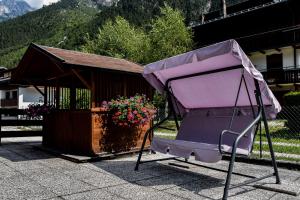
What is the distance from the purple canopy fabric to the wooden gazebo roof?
5.69 feet

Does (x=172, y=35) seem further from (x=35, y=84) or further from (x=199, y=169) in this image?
(x=199, y=169)

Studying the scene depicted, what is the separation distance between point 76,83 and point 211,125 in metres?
5.85

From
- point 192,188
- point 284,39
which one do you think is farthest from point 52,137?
point 284,39

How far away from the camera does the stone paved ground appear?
196 inches

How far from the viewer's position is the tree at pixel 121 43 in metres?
27.6

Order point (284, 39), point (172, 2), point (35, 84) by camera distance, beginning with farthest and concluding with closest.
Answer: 1. point (172, 2)
2. point (284, 39)
3. point (35, 84)

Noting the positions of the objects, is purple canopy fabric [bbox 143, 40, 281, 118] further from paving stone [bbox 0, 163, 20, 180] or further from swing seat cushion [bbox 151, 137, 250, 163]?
paving stone [bbox 0, 163, 20, 180]

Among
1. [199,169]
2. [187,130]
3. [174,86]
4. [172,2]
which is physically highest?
[172,2]

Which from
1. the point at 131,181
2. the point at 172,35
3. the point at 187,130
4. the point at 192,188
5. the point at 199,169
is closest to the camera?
the point at 192,188

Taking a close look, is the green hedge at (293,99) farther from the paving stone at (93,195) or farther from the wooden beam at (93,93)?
the paving stone at (93,195)

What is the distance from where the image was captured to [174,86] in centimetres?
765

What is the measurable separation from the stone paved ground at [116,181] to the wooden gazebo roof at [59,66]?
2360 millimetres

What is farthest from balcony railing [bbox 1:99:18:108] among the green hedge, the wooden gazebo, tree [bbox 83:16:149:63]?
the green hedge

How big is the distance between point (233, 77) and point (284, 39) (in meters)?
23.8
